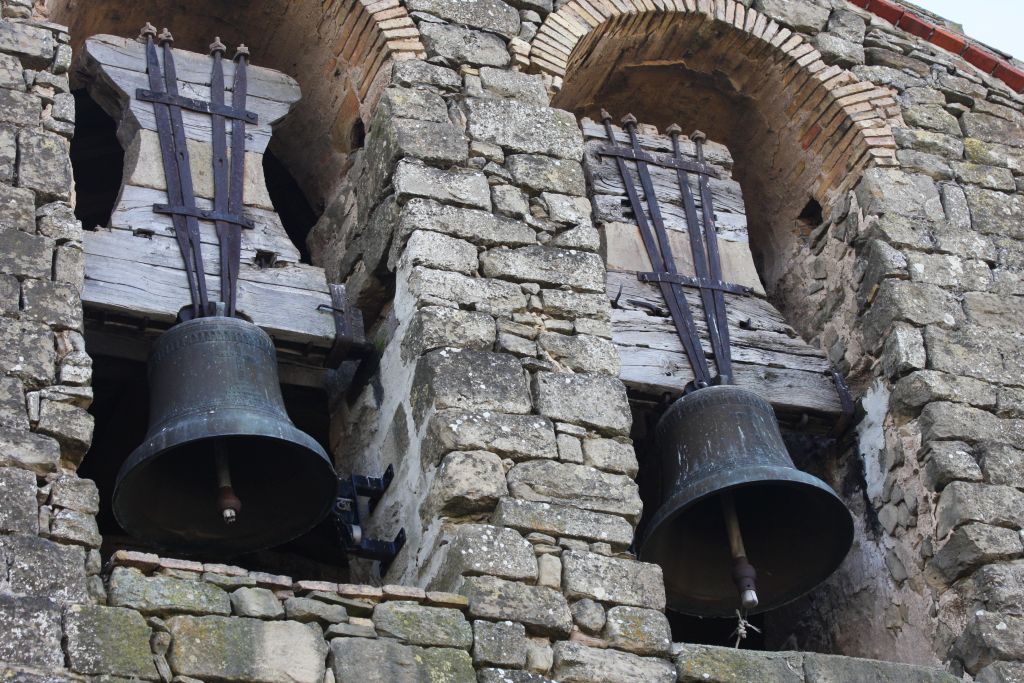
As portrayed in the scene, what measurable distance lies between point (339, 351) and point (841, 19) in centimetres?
328

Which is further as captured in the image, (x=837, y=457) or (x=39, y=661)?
(x=837, y=457)

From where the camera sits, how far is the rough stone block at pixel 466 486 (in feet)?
21.7

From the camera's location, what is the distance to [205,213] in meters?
7.77

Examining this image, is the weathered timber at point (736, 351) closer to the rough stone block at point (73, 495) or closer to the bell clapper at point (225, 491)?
the bell clapper at point (225, 491)

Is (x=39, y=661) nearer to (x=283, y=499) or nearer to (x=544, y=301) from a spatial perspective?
(x=283, y=499)

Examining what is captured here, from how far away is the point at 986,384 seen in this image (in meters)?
8.02

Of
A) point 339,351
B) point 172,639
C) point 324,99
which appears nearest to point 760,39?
point 324,99

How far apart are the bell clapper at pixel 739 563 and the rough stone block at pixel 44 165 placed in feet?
8.69

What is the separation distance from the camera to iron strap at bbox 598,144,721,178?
8.89 meters

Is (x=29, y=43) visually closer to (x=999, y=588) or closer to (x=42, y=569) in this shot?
(x=42, y=569)

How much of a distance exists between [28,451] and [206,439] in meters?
0.74

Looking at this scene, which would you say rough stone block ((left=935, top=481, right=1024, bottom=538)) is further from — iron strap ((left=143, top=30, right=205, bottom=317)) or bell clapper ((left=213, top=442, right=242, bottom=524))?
iron strap ((left=143, top=30, right=205, bottom=317))

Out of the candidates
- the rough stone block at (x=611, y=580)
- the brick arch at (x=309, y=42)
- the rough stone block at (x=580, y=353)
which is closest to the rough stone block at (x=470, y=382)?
the rough stone block at (x=580, y=353)

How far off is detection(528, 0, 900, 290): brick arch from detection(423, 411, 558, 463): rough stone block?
7.67 feet
